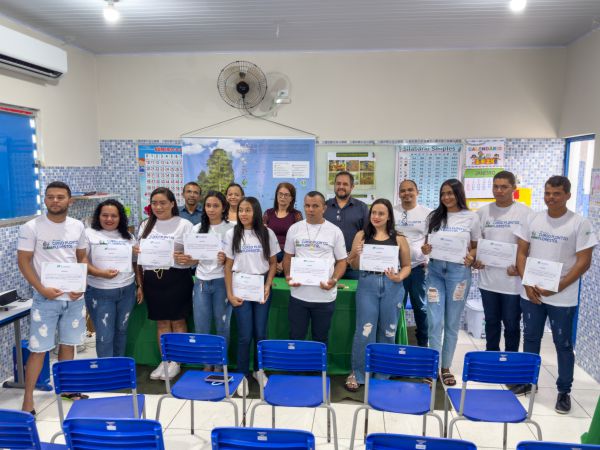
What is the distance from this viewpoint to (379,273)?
341 cm

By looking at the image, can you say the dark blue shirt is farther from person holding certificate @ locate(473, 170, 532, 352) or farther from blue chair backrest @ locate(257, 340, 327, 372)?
blue chair backrest @ locate(257, 340, 327, 372)

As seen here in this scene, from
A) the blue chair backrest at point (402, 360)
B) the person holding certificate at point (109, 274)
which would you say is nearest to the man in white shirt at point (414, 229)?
the blue chair backrest at point (402, 360)

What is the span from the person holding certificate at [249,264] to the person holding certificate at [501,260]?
174 centimetres

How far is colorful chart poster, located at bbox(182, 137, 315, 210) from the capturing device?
17.7ft

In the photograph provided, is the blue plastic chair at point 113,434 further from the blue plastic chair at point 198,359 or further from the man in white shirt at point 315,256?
the man in white shirt at point 315,256

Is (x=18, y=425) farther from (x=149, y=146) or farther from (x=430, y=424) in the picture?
(x=149, y=146)

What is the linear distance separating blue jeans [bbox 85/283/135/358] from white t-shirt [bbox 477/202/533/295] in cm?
295

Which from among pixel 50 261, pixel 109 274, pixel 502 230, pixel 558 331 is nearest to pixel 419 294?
pixel 502 230

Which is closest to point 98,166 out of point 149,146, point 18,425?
point 149,146

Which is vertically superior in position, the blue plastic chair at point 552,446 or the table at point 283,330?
the blue plastic chair at point 552,446

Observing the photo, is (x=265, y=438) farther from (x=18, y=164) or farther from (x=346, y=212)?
(x=18, y=164)

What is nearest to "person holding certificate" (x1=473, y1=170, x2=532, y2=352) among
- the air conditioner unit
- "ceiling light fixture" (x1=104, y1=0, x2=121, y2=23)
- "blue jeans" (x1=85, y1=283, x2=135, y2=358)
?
"blue jeans" (x1=85, y1=283, x2=135, y2=358)

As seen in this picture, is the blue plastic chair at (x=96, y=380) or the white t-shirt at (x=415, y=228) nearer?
the blue plastic chair at (x=96, y=380)

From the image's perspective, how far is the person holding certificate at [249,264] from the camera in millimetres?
3352
